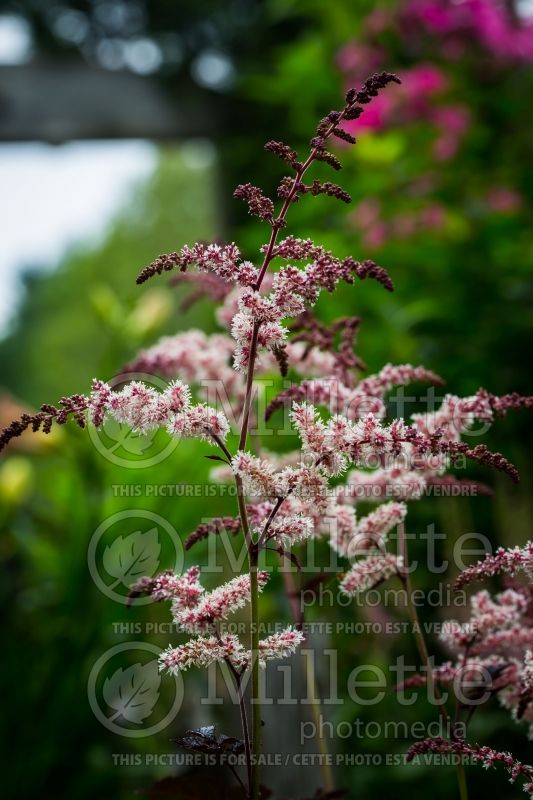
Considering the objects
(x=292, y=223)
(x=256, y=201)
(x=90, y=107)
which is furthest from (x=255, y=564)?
(x=90, y=107)

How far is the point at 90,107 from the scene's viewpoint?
3.50 m

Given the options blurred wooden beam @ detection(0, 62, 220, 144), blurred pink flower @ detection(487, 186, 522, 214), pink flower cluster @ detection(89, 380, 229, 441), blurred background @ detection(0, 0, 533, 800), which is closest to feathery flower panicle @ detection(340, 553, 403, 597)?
pink flower cluster @ detection(89, 380, 229, 441)

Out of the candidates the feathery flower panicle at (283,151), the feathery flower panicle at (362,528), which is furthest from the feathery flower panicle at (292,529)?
the feathery flower panicle at (283,151)

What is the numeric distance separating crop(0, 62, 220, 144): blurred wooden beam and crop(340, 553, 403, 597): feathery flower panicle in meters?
2.95

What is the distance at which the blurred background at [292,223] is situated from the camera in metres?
2.19

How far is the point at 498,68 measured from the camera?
3012 mm

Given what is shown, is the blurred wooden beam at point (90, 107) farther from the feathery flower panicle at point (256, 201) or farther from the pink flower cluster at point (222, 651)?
the pink flower cluster at point (222, 651)

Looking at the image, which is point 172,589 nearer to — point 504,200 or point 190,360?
point 190,360

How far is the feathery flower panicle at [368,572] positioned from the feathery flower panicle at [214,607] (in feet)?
0.49

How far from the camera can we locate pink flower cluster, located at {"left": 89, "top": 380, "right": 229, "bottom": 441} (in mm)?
855

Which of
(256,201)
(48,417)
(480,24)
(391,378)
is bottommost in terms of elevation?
(48,417)

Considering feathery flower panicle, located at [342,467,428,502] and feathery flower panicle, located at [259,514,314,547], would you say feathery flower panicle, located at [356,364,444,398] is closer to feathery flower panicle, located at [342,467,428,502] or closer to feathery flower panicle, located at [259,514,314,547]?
feathery flower panicle, located at [342,467,428,502]

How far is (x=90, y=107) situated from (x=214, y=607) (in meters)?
3.11

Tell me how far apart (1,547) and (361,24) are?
2.42m
